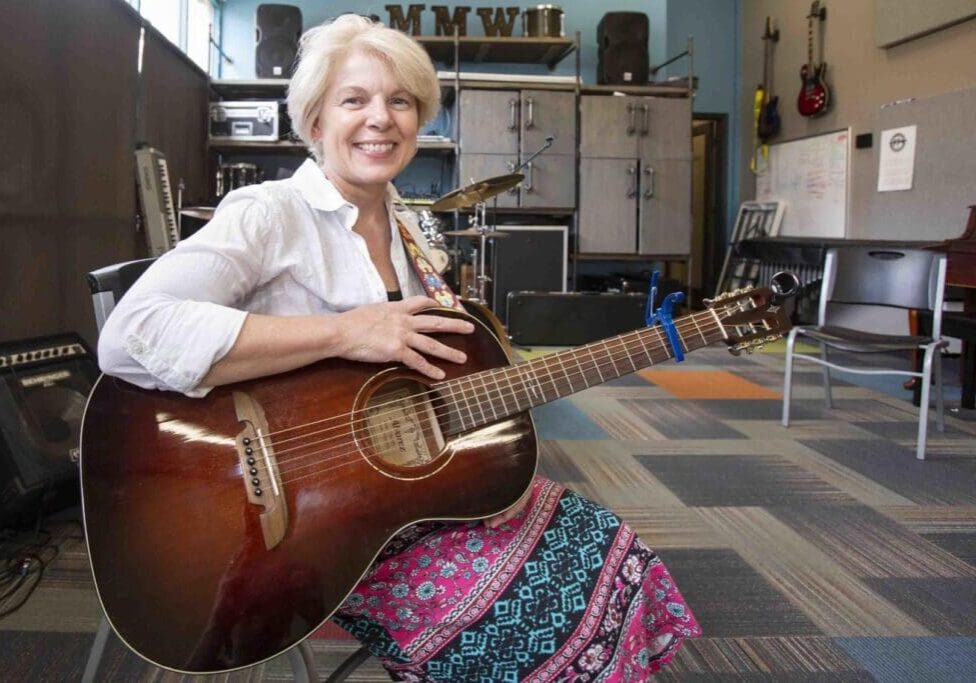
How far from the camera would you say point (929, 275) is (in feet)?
10.8

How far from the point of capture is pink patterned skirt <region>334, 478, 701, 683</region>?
1001 millimetres

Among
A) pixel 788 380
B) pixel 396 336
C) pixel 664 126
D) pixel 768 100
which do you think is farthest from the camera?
pixel 768 100

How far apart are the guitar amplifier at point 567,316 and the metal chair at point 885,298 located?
1898mm

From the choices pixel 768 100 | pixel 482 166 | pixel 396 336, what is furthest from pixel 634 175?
pixel 396 336

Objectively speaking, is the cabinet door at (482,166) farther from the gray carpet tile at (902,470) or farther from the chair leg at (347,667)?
the chair leg at (347,667)

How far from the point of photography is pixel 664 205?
22.1 feet

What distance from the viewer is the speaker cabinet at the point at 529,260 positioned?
6242 mm

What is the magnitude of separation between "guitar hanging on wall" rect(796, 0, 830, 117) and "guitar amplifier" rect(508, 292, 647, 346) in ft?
9.10

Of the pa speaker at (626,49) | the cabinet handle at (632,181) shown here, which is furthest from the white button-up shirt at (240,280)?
the pa speaker at (626,49)

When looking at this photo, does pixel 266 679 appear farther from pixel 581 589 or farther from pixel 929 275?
pixel 929 275

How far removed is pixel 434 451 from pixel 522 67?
6.78m

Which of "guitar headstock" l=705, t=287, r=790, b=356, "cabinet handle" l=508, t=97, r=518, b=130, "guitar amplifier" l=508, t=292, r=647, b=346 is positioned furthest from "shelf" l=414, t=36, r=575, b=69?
"guitar headstock" l=705, t=287, r=790, b=356

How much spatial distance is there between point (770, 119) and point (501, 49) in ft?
9.08

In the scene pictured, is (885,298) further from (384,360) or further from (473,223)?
(473,223)
